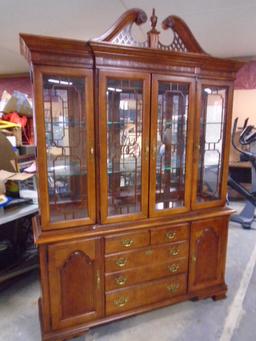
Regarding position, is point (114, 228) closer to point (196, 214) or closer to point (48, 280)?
point (48, 280)

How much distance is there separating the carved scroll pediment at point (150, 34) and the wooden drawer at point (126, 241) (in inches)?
50.4

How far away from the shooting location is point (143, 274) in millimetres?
1942

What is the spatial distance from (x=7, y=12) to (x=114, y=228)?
8.28 ft

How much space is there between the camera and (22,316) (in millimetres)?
2033

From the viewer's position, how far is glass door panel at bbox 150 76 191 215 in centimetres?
183

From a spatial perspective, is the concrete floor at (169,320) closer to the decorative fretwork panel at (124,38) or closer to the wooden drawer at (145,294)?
the wooden drawer at (145,294)

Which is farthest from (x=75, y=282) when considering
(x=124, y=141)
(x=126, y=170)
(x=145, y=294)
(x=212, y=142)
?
(x=212, y=142)

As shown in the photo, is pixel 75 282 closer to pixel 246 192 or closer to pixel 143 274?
pixel 143 274

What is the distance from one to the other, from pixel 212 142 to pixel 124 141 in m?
0.75

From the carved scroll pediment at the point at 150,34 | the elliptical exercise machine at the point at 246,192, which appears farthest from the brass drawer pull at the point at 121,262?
the elliptical exercise machine at the point at 246,192

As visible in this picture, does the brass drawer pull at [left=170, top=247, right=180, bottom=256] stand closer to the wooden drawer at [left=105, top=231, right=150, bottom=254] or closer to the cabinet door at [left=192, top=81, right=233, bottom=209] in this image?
the wooden drawer at [left=105, top=231, right=150, bottom=254]

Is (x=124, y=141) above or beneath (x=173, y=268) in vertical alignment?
above

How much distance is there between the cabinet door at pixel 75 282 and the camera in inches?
66.7

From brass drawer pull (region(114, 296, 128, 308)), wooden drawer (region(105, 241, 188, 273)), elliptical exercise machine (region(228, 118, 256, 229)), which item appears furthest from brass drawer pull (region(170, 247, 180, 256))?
elliptical exercise machine (region(228, 118, 256, 229))
